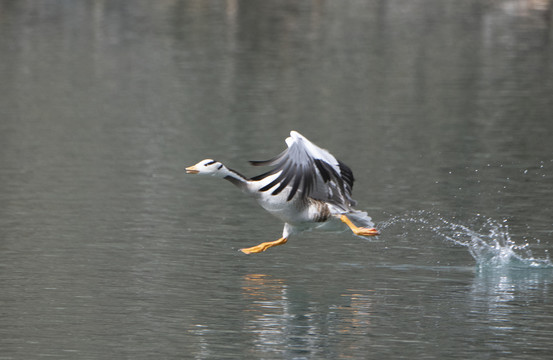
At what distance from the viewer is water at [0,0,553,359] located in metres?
11.8

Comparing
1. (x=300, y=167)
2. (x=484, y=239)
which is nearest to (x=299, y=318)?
(x=300, y=167)

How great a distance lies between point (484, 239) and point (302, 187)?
3916 millimetres

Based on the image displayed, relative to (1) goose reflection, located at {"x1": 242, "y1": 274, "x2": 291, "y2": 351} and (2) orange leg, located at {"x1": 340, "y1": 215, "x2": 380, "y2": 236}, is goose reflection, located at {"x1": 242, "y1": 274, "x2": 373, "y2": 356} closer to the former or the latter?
(1) goose reflection, located at {"x1": 242, "y1": 274, "x2": 291, "y2": 351}

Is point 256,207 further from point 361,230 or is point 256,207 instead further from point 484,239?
point 361,230

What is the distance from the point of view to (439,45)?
40.8 m

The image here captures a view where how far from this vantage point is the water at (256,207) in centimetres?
1178

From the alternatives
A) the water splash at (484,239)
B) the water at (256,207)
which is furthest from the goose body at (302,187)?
the water splash at (484,239)

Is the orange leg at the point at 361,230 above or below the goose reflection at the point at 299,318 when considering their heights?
above

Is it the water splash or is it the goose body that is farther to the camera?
the water splash

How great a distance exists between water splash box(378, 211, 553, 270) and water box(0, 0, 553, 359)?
5 cm

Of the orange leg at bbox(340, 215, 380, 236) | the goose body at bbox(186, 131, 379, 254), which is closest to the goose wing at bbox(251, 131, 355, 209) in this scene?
the goose body at bbox(186, 131, 379, 254)

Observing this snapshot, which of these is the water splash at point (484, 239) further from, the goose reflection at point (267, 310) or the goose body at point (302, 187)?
the goose reflection at point (267, 310)

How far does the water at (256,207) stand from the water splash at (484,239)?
0.05m

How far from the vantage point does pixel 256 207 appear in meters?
18.2
